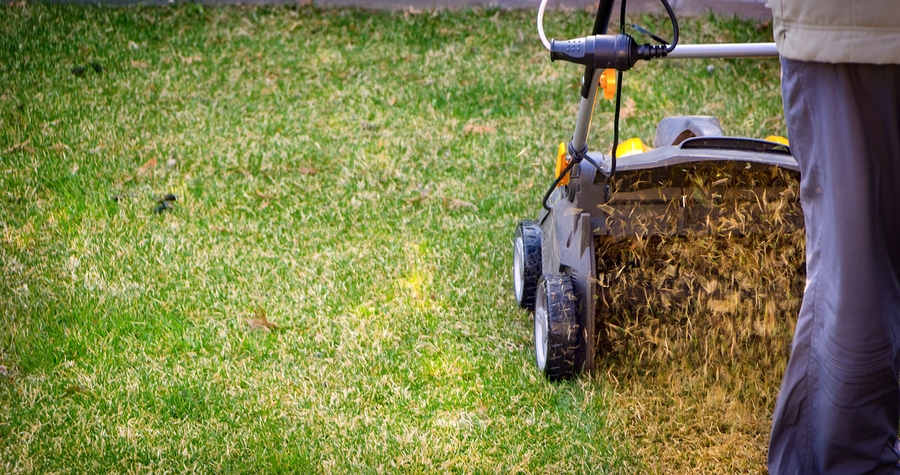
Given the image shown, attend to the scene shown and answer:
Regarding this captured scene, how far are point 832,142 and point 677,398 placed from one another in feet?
4.06

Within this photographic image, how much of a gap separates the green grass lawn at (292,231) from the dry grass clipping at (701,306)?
0.54ft

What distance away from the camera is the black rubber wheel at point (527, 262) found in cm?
337

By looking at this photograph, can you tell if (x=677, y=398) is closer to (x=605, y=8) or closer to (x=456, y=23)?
(x=605, y=8)

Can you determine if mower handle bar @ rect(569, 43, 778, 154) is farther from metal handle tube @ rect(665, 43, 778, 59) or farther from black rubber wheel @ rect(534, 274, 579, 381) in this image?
black rubber wheel @ rect(534, 274, 579, 381)

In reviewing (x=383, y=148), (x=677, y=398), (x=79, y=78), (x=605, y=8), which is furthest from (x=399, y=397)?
(x=79, y=78)

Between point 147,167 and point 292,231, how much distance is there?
111 centimetres

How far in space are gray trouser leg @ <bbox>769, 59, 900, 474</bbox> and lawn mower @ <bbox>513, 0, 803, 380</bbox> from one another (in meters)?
0.66

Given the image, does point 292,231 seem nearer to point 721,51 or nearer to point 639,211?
point 639,211

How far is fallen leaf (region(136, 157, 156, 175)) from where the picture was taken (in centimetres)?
468

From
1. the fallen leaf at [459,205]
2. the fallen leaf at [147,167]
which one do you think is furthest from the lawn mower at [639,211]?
the fallen leaf at [147,167]

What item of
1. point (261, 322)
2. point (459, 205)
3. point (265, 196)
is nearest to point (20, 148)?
point (265, 196)

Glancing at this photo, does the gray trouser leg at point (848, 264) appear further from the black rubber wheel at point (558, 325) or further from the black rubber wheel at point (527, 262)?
the black rubber wheel at point (527, 262)

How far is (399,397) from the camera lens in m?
3.00

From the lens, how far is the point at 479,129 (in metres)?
5.25
